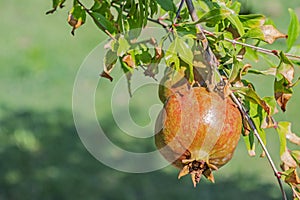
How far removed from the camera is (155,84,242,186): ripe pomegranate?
1149 mm

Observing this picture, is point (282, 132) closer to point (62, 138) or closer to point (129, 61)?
point (129, 61)

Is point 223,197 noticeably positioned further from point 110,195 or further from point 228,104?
point 228,104

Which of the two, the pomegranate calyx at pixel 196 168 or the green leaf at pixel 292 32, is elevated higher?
the green leaf at pixel 292 32

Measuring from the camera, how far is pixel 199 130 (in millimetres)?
1151

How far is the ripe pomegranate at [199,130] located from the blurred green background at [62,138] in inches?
107

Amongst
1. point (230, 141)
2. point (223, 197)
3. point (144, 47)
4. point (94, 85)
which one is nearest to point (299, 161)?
point (230, 141)

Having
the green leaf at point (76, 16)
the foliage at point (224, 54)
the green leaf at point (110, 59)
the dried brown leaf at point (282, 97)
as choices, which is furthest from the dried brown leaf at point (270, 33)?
the green leaf at point (76, 16)

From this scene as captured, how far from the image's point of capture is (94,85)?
16.8 feet

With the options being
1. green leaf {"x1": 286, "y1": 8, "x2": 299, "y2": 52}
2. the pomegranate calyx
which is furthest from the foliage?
the pomegranate calyx

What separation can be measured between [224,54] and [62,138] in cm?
336

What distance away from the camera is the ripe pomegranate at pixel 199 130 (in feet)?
3.77

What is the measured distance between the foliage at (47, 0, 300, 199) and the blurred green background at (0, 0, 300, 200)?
2595 millimetres

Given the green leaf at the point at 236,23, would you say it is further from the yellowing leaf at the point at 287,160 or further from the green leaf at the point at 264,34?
the yellowing leaf at the point at 287,160

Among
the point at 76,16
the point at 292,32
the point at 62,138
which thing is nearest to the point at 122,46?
the point at 76,16
